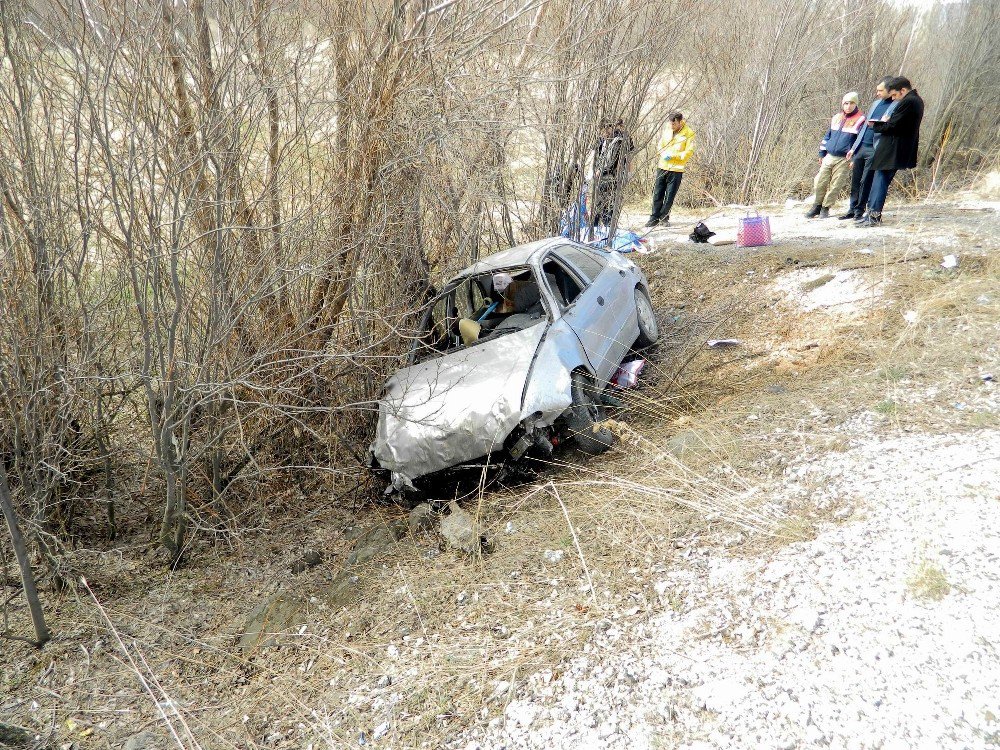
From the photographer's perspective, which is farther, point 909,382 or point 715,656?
point 909,382

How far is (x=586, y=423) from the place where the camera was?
5.54 metres

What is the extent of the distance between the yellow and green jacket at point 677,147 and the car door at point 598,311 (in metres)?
5.19

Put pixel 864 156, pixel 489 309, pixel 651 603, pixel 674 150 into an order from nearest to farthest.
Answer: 1. pixel 651 603
2. pixel 489 309
3. pixel 864 156
4. pixel 674 150

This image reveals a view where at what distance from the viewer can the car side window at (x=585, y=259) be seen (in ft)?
22.5

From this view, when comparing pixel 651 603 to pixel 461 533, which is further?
pixel 461 533

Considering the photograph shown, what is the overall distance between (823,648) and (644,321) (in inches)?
185

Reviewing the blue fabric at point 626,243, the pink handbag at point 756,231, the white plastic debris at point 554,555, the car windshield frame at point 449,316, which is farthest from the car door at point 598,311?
the pink handbag at point 756,231

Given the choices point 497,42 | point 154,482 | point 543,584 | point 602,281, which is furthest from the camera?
point 497,42

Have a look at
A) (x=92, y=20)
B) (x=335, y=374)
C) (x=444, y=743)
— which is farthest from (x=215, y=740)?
(x=92, y=20)

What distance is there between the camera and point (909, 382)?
18.0ft

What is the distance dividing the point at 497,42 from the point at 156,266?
4615 mm

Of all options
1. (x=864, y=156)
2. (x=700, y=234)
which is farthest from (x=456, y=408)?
(x=864, y=156)

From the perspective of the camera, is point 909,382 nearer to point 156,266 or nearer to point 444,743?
point 444,743

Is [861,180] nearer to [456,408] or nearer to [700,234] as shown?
[700,234]
